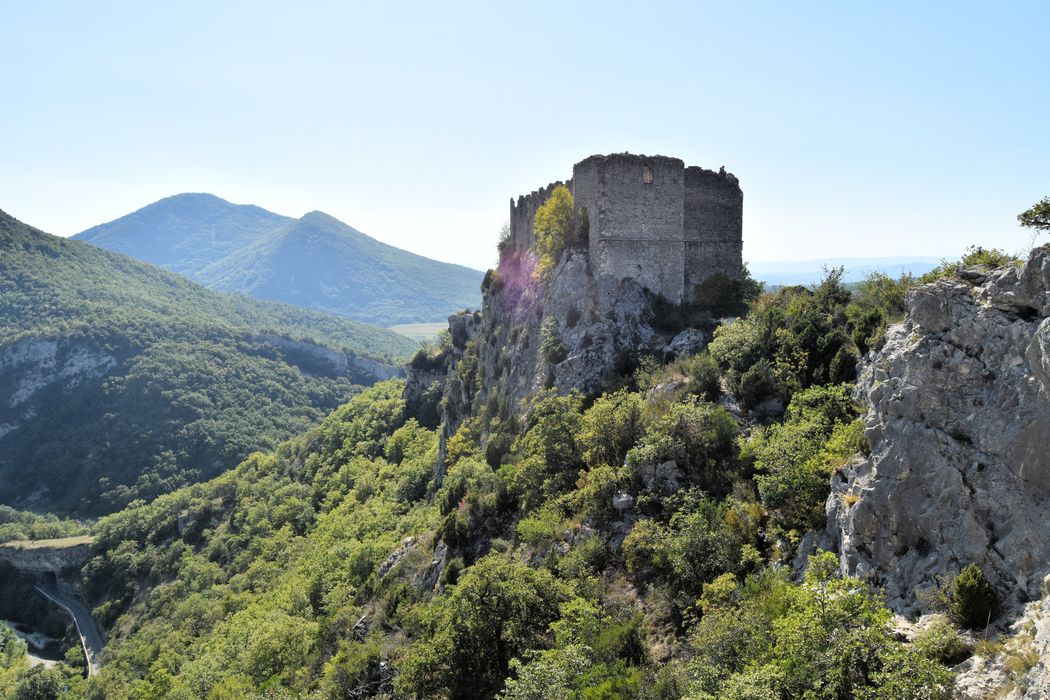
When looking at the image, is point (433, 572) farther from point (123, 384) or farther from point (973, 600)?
point (123, 384)

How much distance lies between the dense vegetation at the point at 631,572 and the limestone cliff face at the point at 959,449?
0.98 metres

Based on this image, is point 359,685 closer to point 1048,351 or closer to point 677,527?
point 677,527

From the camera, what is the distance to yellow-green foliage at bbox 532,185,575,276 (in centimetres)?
Answer: 3039

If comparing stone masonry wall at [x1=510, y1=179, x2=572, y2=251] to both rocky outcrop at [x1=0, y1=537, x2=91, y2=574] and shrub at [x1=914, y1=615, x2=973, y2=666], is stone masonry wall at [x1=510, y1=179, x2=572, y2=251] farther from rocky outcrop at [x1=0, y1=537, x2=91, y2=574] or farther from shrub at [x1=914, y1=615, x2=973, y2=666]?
rocky outcrop at [x1=0, y1=537, x2=91, y2=574]

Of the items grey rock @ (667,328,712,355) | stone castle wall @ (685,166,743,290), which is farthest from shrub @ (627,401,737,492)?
stone castle wall @ (685,166,743,290)

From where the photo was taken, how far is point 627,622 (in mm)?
14766

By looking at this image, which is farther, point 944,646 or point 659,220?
point 659,220

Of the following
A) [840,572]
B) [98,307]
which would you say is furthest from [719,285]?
[98,307]

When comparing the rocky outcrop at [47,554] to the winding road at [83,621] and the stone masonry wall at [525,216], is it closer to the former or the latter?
the winding road at [83,621]

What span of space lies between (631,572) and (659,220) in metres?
16.5

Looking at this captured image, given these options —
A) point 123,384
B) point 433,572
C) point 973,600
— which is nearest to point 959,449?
point 973,600

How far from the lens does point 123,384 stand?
106062 millimetres

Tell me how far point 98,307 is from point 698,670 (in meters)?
152

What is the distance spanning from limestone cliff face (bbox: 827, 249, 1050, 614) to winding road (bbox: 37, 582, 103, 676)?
61890mm
